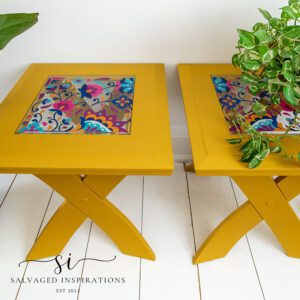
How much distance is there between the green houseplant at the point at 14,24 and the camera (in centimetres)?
101

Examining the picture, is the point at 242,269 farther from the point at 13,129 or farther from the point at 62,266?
the point at 13,129

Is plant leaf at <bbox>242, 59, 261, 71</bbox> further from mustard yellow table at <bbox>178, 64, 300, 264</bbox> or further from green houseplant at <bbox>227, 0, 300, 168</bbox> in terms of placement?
mustard yellow table at <bbox>178, 64, 300, 264</bbox>

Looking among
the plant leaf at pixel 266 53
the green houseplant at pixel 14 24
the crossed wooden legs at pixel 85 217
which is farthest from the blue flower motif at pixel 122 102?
the plant leaf at pixel 266 53

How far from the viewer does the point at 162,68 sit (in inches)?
53.4

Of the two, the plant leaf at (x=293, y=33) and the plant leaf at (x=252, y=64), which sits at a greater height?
the plant leaf at (x=293, y=33)

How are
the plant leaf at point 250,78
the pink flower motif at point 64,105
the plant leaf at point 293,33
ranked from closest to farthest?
the plant leaf at point 293,33, the plant leaf at point 250,78, the pink flower motif at point 64,105

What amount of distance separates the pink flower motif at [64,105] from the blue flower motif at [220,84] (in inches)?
22.1

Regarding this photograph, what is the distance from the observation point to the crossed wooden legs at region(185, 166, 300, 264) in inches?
42.2

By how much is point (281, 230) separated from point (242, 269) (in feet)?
0.73

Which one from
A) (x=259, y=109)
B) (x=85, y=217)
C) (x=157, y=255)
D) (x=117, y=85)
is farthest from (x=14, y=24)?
(x=157, y=255)

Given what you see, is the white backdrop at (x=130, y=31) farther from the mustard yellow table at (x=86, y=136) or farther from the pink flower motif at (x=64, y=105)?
the pink flower motif at (x=64, y=105)

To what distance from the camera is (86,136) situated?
1038 millimetres

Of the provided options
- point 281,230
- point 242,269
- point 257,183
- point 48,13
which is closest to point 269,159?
point 257,183

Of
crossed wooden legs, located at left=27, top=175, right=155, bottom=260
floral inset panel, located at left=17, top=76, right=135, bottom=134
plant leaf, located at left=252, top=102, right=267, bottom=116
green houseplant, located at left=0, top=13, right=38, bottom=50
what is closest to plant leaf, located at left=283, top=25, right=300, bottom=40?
plant leaf, located at left=252, top=102, right=267, bottom=116
